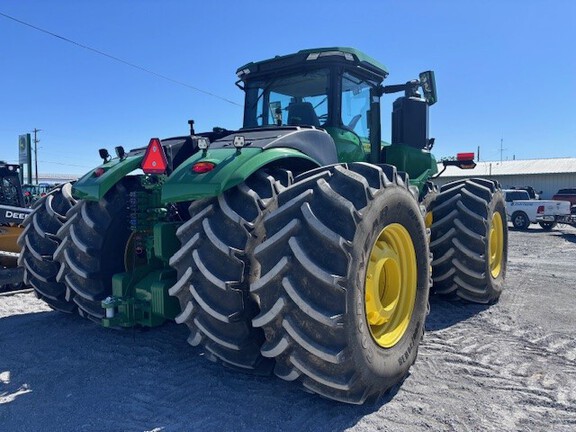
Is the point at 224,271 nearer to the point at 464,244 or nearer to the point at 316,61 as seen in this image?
the point at 316,61

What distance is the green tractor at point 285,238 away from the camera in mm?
2701

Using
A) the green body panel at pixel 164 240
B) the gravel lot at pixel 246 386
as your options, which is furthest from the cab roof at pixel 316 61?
the gravel lot at pixel 246 386

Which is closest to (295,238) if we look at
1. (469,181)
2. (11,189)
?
(469,181)

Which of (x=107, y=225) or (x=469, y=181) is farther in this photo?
(x=469, y=181)

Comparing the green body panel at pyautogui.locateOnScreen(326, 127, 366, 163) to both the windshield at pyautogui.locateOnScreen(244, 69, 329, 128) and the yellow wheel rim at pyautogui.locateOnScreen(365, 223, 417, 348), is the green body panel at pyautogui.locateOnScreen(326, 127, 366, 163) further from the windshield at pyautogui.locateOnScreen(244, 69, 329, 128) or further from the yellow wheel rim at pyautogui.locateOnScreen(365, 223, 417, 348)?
the yellow wheel rim at pyautogui.locateOnScreen(365, 223, 417, 348)

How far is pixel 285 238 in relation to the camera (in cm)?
271

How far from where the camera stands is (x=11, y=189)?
956 cm

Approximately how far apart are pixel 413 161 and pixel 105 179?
11.6 ft

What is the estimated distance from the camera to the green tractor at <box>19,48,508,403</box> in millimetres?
2701

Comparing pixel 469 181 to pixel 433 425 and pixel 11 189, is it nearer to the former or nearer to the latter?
pixel 433 425

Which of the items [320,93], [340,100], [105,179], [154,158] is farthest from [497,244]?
[105,179]

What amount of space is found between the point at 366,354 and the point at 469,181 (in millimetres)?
3980

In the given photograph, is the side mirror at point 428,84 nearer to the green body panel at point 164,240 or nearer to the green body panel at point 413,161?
the green body panel at point 413,161

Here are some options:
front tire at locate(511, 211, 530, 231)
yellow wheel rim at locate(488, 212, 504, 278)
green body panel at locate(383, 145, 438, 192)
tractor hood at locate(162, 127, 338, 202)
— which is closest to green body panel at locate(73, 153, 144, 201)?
tractor hood at locate(162, 127, 338, 202)
